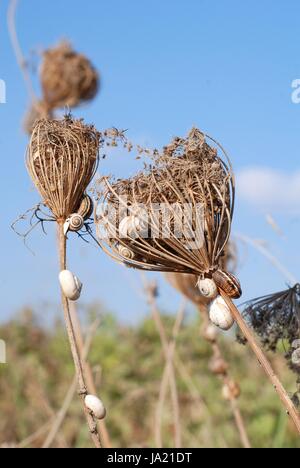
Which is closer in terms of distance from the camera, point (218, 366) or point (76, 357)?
point (76, 357)

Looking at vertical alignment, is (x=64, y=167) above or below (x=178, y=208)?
above

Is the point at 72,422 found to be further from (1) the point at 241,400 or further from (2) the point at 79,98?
(2) the point at 79,98

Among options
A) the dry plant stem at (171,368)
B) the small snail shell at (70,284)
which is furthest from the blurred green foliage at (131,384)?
the small snail shell at (70,284)

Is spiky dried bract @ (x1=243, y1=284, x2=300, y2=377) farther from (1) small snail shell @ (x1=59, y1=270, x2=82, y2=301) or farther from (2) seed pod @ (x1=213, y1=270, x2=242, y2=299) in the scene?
(1) small snail shell @ (x1=59, y1=270, x2=82, y2=301)

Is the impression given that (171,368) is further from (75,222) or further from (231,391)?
(75,222)

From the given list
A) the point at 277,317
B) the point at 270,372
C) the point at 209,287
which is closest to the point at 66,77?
the point at 277,317

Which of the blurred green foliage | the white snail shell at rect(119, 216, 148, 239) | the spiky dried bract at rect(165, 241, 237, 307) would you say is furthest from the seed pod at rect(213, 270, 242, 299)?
the blurred green foliage
